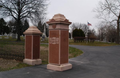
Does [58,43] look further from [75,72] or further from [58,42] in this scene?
[75,72]

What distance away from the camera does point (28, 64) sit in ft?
25.6

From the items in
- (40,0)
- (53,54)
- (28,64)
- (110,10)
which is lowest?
(28,64)

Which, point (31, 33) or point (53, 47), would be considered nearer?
point (53, 47)

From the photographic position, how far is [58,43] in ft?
20.9

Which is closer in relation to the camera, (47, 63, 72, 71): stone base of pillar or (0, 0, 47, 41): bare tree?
(47, 63, 72, 71): stone base of pillar

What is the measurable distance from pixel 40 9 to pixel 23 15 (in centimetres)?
442

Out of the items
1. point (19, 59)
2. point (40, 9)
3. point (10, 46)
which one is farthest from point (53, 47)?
point (40, 9)

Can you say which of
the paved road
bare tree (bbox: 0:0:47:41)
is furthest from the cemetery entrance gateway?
bare tree (bbox: 0:0:47:41)

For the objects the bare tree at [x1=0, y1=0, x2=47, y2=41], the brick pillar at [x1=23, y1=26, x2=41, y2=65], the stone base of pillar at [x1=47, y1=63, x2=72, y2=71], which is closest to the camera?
the stone base of pillar at [x1=47, y1=63, x2=72, y2=71]

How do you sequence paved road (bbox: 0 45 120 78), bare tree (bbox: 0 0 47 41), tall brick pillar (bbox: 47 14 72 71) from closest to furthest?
1. paved road (bbox: 0 45 120 78)
2. tall brick pillar (bbox: 47 14 72 71)
3. bare tree (bbox: 0 0 47 41)

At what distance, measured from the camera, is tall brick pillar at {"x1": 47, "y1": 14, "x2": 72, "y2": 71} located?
6.34 m

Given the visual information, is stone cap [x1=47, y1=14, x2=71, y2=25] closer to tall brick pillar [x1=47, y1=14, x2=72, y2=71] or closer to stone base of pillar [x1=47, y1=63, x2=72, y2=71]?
tall brick pillar [x1=47, y1=14, x2=72, y2=71]

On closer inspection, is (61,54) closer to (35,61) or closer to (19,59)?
(35,61)

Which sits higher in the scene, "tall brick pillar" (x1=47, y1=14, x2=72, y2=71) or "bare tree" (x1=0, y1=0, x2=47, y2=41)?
"bare tree" (x1=0, y1=0, x2=47, y2=41)
